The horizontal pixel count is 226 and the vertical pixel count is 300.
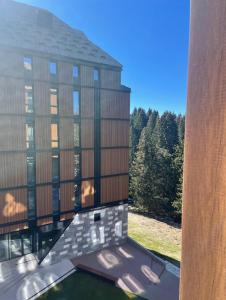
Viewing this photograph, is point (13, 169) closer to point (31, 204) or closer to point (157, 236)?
point (31, 204)

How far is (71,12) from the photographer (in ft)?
42.9

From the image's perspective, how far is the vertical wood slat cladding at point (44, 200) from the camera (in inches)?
542

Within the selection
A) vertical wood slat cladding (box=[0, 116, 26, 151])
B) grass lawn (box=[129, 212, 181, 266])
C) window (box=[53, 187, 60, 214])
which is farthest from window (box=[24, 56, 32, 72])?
grass lawn (box=[129, 212, 181, 266])

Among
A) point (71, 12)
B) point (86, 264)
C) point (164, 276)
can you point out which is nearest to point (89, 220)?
point (86, 264)

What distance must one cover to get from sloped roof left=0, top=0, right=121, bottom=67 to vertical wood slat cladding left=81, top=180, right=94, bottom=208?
7.42 metres

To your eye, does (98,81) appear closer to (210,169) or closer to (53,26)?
(53,26)

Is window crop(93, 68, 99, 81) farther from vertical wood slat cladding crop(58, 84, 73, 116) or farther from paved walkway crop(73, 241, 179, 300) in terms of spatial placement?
paved walkway crop(73, 241, 179, 300)

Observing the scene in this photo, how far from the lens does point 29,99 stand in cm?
1327

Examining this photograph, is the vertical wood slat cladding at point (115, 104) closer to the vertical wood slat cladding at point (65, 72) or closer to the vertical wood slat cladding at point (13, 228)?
the vertical wood slat cladding at point (65, 72)

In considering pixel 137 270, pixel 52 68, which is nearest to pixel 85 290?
pixel 137 270

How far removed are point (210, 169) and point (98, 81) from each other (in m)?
15.2

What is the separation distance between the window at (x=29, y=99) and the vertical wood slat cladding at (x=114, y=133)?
4.39m

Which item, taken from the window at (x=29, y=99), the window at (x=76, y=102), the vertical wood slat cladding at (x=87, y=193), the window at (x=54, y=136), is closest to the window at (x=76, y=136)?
the window at (x=76, y=102)

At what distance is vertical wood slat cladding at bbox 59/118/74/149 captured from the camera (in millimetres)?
14250
